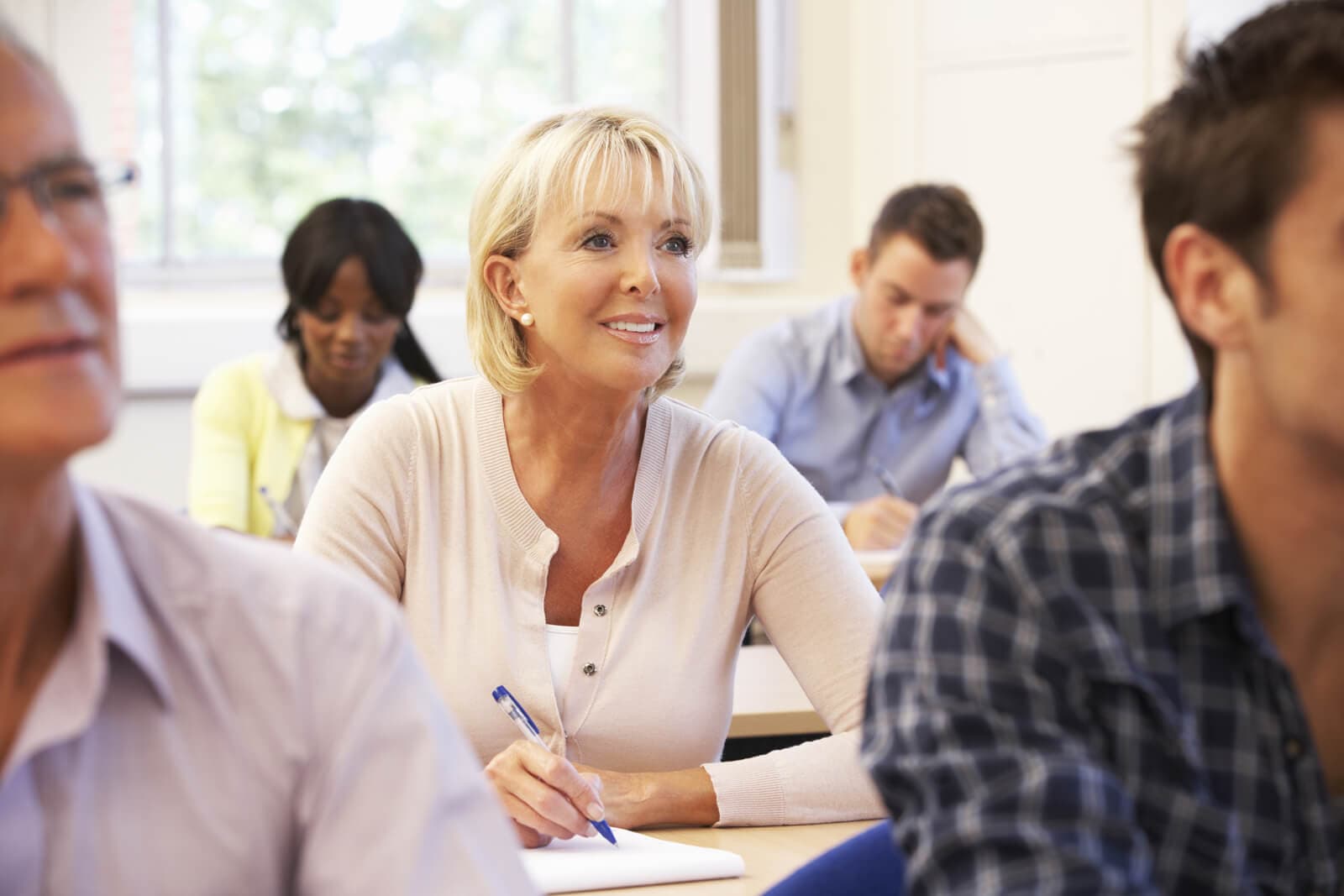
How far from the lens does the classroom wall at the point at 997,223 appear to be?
441cm

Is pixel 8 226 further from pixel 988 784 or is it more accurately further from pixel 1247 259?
pixel 1247 259

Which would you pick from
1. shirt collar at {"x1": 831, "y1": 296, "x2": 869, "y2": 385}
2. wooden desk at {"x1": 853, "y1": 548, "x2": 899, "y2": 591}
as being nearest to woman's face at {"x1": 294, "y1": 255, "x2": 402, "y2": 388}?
shirt collar at {"x1": 831, "y1": 296, "x2": 869, "y2": 385}

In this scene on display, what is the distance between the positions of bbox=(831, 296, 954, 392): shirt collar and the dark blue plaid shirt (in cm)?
275

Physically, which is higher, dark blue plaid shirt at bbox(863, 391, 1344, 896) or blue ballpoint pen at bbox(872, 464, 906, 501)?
dark blue plaid shirt at bbox(863, 391, 1344, 896)

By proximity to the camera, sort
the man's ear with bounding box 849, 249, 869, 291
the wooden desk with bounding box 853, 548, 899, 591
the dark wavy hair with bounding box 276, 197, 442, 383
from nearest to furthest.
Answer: the wooden desk with bounding box 853, 548, 899, 591 → the dark wavy hair with bounding box 276, 197, 442, 383 → the man's ear with bounding box 849, 249, 869, 291

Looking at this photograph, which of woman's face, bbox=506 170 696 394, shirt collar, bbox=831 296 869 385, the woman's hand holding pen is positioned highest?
woman's face, bbox=506 170 696 394

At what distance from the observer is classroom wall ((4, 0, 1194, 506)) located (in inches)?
174

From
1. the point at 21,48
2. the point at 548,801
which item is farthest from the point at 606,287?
the point at 21,48

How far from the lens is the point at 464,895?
0.87 meters

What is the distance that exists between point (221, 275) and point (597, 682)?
3.40m

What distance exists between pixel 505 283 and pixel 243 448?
168 cm

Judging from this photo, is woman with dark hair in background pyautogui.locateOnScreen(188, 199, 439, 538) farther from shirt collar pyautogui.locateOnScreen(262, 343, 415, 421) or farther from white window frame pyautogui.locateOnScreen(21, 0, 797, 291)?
white window frame pyautogui.locateOnScreen(21, 0, 797, 291)

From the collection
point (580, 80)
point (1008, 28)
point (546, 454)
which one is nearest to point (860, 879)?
point (546, 454)

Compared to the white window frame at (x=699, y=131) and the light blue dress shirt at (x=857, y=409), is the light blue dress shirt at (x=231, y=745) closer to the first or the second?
the light blue dress shirt at (x=857, y=409)
